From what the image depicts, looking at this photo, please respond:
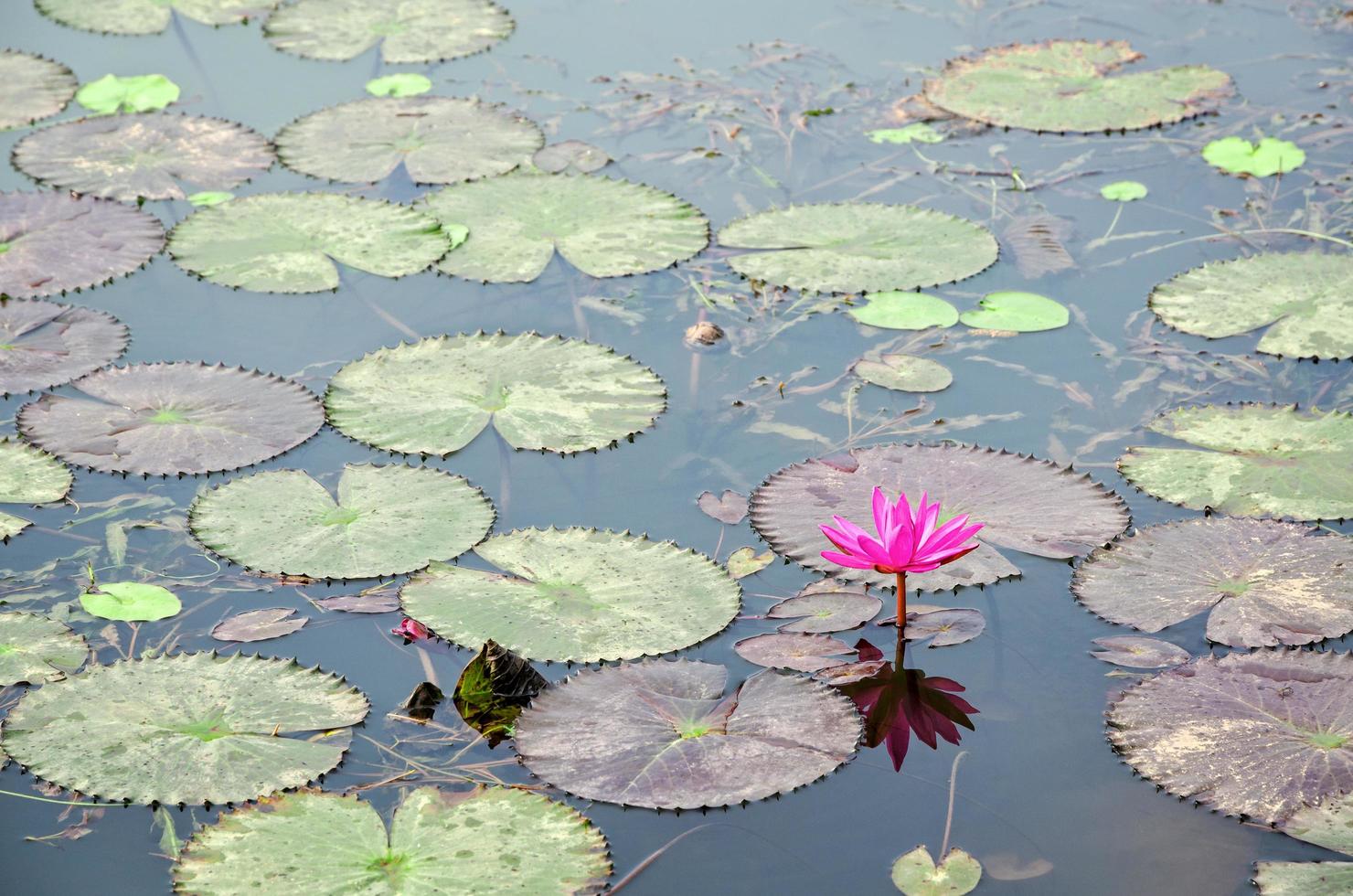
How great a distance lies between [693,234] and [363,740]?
6.71 ft

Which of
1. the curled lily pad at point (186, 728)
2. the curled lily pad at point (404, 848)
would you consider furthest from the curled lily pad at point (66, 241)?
the curled lily pad at point (404, 848)

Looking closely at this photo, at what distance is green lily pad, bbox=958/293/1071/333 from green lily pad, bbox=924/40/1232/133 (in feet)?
3.79

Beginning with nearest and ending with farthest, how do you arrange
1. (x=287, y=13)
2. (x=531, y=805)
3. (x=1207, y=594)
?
(x=531, y=805) → (x=1207, y=594) → (x=287, y=13)

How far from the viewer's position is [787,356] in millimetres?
3568

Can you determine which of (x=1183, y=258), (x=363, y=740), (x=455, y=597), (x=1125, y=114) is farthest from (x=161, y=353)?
(x=1125, y=114)

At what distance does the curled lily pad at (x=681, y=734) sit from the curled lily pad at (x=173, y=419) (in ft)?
3.73

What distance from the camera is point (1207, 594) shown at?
8.80 feet

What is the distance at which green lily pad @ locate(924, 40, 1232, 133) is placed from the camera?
468 cm

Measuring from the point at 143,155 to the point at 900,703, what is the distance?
3.24 metres

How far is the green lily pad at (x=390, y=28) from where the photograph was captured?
5.26 metres

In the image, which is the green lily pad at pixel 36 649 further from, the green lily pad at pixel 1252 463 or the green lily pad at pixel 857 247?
the green lily pad at pixel 1252 463

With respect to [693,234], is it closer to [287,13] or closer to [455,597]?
[455,597]

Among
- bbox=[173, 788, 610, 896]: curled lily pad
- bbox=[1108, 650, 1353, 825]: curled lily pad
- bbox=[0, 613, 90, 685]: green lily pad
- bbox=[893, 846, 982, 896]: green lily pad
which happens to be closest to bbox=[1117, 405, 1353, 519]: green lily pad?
bbox=[1108, 650, 1353, 825]: curled lily pad

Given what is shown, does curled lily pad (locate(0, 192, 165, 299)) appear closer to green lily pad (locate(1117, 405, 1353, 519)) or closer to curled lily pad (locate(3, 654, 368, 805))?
curled lily pad (locate(3, 654, 368, 805))
